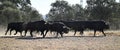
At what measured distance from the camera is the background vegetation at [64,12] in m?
68.6

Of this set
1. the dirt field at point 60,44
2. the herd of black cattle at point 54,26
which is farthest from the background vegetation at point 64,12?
the dirt field at point 60,44

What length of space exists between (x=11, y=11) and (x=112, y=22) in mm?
24028

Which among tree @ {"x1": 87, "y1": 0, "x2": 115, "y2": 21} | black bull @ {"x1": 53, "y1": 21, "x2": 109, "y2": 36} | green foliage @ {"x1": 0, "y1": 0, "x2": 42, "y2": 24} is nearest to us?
black bull @ {"x1": 53, "y1": 21, "x2": 109, "y2": 36}

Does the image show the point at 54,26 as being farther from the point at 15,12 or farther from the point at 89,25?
the point at 15,12

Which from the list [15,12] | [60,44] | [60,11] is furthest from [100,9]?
[60,44]

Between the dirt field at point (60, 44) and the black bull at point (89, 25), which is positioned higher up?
the black bull at point (89, 25)

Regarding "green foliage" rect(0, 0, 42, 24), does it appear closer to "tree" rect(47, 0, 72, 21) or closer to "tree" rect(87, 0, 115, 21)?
"tree" rect(47, 0, 72, 21)

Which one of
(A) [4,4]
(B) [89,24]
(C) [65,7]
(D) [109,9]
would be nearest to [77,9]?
(C) [65,7]

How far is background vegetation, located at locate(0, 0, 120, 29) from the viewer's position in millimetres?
68625

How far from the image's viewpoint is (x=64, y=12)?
96.2m

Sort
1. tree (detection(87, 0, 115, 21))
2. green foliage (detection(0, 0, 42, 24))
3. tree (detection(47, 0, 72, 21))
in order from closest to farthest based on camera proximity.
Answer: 1. green foliage (detection(0, 0, 42, 24))
2. tree (detection(87, 0, 115, 21))
3. tree (detection(47, 0, 72, 21))

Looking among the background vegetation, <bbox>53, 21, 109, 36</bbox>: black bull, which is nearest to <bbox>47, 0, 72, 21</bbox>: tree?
the background vegetation

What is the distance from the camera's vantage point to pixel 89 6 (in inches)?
3334

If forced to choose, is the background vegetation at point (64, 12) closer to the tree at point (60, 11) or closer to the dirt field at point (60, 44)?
the tree at point (60, 11)
